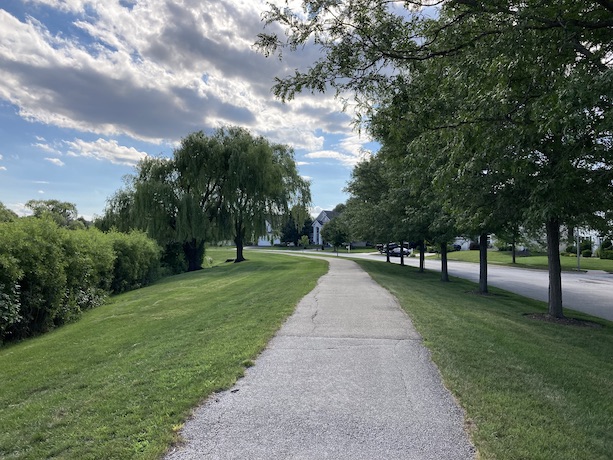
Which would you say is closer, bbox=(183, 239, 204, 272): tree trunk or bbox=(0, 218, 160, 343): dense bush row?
bbox=(0, 218, 160, 343): dense bush row

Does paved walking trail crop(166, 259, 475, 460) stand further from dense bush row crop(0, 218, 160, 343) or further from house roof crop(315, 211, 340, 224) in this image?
house roof crop(315, 211, 340, 224)

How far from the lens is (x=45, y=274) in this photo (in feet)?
34.3

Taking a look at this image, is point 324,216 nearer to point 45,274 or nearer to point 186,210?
point 186,210

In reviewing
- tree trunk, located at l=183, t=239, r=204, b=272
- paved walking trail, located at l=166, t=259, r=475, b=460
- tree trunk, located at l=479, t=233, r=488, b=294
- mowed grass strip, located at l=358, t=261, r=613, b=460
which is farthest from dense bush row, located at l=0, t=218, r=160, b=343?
tree trunk, located at l=479, t=233, r=488, b=294

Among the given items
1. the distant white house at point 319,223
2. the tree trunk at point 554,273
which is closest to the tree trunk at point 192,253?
the tree trunk at point 554,273

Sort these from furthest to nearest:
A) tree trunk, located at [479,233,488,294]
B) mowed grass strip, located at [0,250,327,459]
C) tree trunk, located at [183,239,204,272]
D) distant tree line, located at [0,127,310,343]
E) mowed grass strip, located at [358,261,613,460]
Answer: tree trunk, located at [183,239,204,272] → tree trunk, located at [479,233,488,294] → distant tree line, located at [0,127,310,343] → mowed grass strip, located at [0,250,327,459] → mowed grass strip, located at [358,261,613,460]

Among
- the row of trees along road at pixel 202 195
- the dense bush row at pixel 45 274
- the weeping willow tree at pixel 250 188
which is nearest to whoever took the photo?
the dense bush row at pixel 45 274

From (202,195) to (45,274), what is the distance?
18.8 m

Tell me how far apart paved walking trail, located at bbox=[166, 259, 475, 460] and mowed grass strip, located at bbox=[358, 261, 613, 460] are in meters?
0.27

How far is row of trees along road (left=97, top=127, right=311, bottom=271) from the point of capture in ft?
87.5

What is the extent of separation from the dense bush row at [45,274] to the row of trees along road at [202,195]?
1095cm

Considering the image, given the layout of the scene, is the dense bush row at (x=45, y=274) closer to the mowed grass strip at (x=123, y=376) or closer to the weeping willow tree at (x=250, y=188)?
the mowed grass strip at (x=123, y=376)

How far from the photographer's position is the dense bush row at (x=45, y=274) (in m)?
9.24

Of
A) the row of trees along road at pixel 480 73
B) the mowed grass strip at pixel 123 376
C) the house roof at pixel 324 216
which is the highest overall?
the house roof at pixel 324 216
